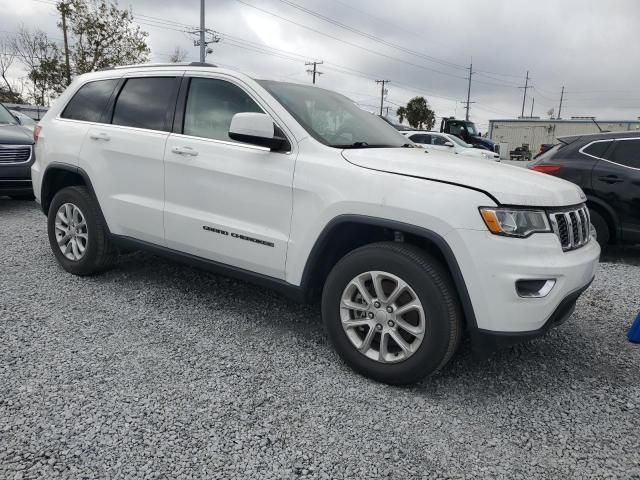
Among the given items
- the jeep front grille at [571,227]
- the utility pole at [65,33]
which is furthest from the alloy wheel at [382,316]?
the utility pole at [65,33]

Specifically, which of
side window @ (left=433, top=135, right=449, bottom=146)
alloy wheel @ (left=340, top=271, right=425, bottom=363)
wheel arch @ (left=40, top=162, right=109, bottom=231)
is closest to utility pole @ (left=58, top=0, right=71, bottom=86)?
side window @ (left=433, top=135, right=449, bottom=146)

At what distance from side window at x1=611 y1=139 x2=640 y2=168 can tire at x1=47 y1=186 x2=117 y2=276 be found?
5767 mm

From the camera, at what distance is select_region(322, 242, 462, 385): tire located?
8.38ft

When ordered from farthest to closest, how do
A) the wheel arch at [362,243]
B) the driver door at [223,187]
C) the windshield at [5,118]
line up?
1. the windshield at [5,118]
2. the driver door at [223,187]
3. the wheel arch at [362,243]

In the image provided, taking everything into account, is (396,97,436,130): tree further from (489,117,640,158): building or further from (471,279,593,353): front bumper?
(471,279,593,353): front bumper

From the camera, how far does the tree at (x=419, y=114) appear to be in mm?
69250

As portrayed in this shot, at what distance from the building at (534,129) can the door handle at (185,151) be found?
4194cm

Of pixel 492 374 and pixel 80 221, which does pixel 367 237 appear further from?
pixel 80 221

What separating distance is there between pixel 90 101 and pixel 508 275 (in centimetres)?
376

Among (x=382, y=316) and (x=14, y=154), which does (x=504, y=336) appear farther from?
(x=14, y=154)

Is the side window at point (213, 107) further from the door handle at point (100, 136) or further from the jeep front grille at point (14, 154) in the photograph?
the jeep front grille at point (14, 154)

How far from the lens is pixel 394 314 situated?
2697mm

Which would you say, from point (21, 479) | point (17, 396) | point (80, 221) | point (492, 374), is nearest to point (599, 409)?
point (492, 374)

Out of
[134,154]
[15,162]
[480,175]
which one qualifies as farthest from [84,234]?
[15,162]
